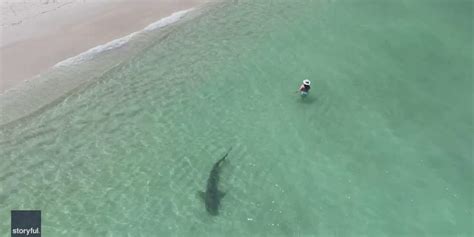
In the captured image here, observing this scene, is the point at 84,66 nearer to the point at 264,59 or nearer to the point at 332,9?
the point at 264,59

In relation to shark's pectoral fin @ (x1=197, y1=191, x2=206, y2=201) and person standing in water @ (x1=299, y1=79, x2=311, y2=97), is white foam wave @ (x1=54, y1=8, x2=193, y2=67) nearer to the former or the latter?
person standing in water @ (x1=299, y1=79, x2=311, y2=97)

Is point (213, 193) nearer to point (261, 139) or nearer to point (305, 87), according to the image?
point (261, 139)

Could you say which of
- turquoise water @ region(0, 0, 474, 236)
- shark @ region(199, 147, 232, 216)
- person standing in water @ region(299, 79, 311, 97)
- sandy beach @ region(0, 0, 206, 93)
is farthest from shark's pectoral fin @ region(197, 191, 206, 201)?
sandy beach @ region(0, 0, 206, 93)

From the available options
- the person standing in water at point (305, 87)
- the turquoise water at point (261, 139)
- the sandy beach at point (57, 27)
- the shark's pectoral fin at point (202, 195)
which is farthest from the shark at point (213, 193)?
the sandy beach at point (57, 27)

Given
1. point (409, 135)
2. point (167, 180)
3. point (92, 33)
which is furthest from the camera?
point (92, 33)

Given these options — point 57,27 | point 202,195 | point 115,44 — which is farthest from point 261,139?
point 57,27

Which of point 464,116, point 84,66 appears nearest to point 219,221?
point 84,66

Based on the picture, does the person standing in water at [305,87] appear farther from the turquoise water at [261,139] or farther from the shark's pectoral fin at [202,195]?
the shark's pectoral fin at [202,195]
